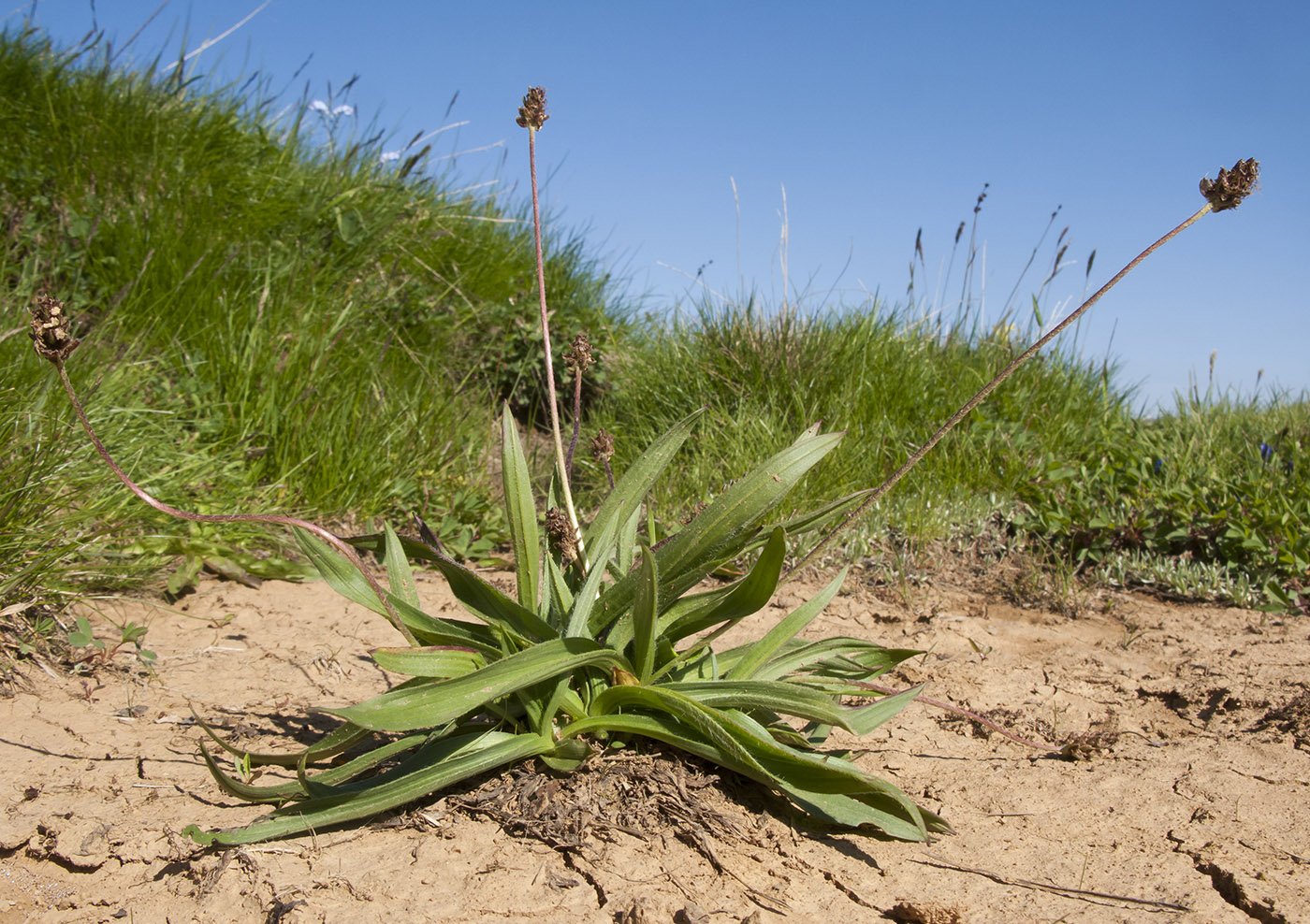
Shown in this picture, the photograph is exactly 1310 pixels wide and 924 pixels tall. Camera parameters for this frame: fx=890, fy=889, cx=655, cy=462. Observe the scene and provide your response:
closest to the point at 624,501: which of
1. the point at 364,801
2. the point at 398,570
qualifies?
the point at 398,570

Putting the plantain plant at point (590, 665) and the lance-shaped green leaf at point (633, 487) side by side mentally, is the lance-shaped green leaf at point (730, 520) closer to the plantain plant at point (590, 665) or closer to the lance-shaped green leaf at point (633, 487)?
the plantain plant at point (590, 665)

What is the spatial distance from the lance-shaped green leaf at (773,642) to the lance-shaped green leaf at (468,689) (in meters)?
0.37

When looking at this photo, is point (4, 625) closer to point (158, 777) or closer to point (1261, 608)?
point (158, 777)

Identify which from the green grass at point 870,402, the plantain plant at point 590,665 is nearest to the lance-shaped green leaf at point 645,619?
the plantain plant at point 590,665

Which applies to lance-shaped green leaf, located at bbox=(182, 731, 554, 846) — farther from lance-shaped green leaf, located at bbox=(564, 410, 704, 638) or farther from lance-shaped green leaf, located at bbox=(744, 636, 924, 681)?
lance-shaped green leaf, located at bbox=(744, 636, 924, 681)

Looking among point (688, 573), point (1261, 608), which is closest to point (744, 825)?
point (688, 573)

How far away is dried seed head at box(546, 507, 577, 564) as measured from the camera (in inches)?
66.7

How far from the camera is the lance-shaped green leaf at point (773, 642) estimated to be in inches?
75.8

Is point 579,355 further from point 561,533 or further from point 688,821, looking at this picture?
point 688,821

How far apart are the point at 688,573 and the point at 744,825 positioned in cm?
49

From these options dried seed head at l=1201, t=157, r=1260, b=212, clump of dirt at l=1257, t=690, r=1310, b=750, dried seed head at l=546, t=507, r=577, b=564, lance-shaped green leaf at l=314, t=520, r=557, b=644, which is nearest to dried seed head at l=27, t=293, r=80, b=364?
lance-shaped green leaf at l=314, t=520, r=557, b=644

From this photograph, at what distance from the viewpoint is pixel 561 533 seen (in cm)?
173

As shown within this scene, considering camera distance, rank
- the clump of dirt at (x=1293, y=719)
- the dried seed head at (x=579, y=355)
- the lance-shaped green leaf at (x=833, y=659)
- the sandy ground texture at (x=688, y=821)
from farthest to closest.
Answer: the clump of dirt at (x=1293, y=719)
the lance-shaped green leaf at (x=833, y=659)
the dried seed head at (x=579, y=355)
the sandy ground texture at (x=688, y=821)

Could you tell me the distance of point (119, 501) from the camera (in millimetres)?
2908
